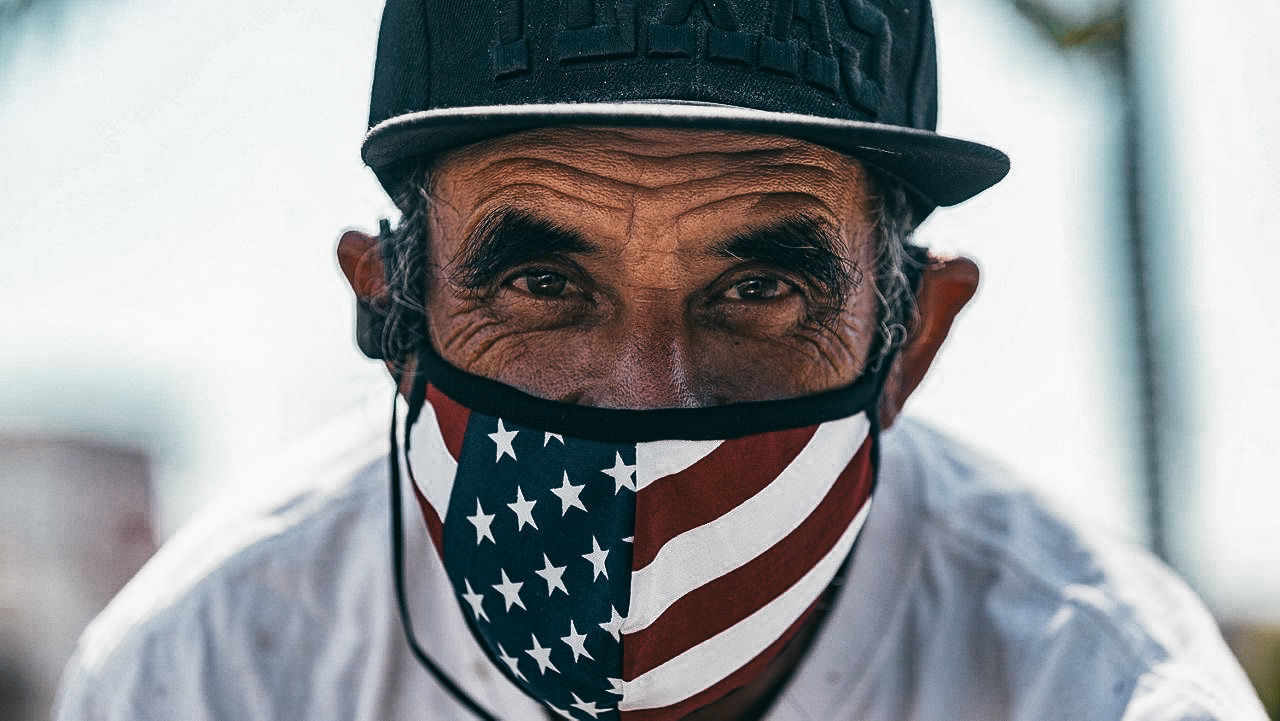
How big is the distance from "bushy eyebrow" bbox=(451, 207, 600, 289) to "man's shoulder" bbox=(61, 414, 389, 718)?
0.94 m

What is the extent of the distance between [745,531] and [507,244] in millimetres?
652

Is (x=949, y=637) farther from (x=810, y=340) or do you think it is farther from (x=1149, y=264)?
(x=1149, y=264)

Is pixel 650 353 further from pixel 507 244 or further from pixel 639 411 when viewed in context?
pixel 507 244

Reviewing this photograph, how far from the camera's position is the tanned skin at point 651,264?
221 cm

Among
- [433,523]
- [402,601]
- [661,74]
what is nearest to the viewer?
[661,74]

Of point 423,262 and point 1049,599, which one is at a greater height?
point 423,262

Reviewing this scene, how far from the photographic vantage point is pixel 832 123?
2.05 m

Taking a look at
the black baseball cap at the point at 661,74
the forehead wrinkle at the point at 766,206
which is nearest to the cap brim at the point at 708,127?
the black baseball cap at the point at 661,74

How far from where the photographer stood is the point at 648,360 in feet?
7.33

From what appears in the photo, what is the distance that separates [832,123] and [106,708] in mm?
1978

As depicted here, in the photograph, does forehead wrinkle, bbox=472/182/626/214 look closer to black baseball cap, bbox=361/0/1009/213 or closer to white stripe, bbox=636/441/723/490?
black baseball cap, bbox=361/0/1009/213

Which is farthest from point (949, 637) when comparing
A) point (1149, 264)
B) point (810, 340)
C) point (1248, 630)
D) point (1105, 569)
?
point (1248, 630)

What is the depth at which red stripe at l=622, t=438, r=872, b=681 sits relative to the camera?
223 centimetres

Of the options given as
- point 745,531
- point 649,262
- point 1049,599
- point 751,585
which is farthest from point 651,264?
point 1049,599
